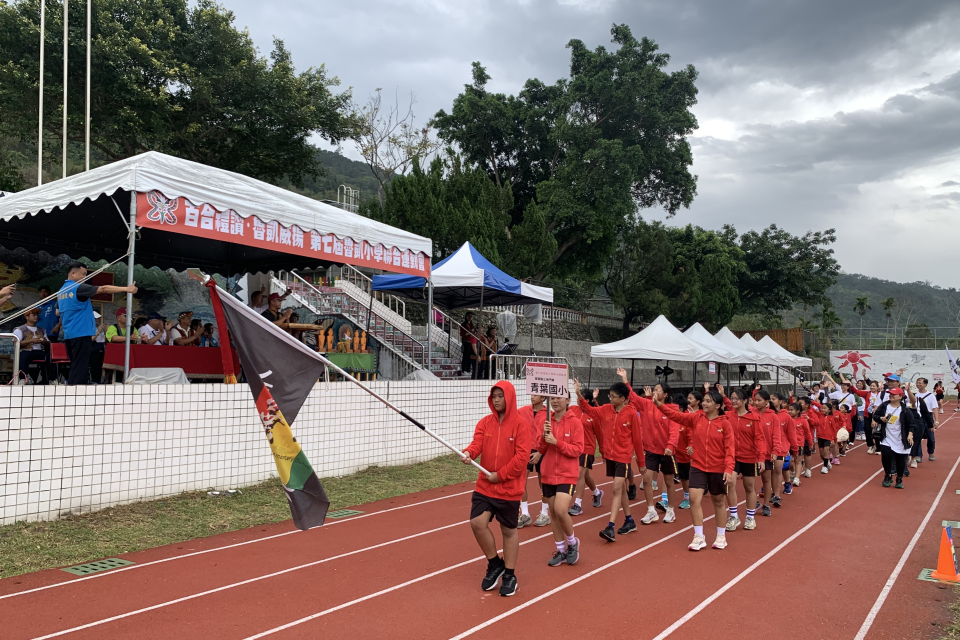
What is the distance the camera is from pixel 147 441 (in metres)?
7.82

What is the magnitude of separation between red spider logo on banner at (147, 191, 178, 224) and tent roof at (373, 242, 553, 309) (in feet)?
19.4

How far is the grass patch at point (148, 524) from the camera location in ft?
20.3

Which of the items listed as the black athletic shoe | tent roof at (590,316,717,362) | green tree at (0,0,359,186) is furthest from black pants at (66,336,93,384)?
green tree at (0,0,359,186)

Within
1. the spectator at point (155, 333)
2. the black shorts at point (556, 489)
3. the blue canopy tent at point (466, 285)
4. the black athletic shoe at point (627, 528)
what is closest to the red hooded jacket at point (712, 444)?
the black athletic shoe at point (627, 528)

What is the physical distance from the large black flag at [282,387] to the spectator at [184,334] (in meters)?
5.36

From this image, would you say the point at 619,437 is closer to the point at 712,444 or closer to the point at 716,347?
the point at 712,444

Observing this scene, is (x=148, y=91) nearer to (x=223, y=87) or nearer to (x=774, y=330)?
(x=223, y=87)

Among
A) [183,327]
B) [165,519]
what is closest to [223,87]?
[183,327]

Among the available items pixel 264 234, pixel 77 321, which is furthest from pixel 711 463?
pixel 77 321

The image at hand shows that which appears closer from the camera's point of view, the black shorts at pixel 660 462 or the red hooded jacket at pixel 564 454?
the red hooded jacket at pixel 564 454

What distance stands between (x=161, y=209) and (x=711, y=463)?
7.25m

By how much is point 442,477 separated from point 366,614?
6.19m

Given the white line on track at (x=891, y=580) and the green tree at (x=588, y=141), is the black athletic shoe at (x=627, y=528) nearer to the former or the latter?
the white line on track at (x=891, y=580)

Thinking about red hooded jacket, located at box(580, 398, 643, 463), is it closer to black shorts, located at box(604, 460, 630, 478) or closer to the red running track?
black shorts, located at box(604, 460, 630, 478)
